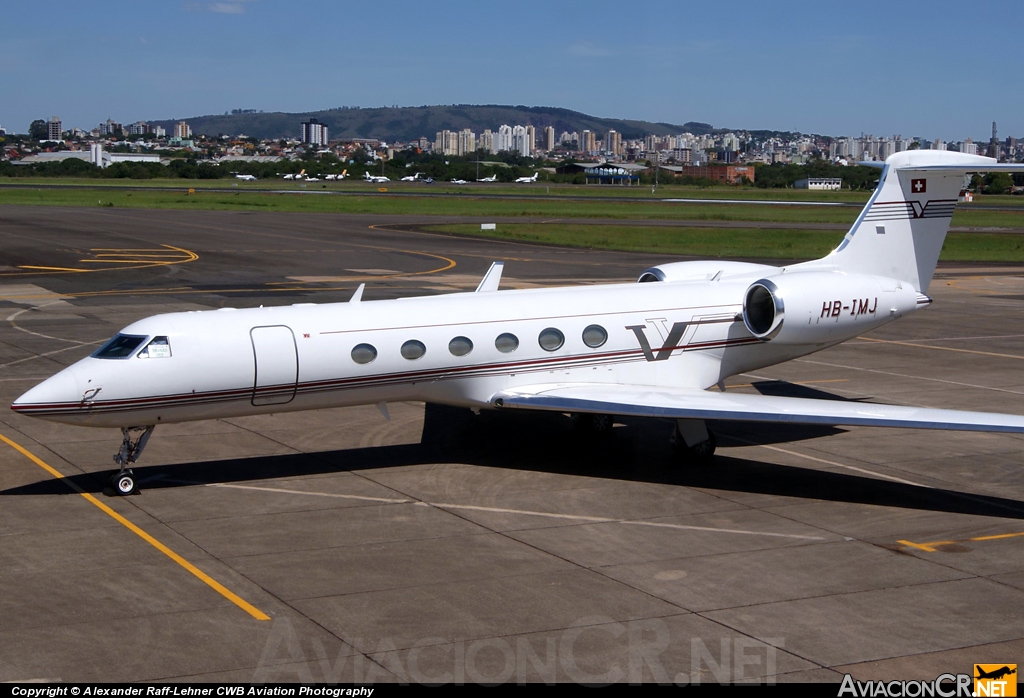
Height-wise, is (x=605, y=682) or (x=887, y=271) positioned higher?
(x=887, y=271)

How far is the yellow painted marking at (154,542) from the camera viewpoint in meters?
11.9

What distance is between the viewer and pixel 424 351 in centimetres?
1730

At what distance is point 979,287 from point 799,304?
30593 mm

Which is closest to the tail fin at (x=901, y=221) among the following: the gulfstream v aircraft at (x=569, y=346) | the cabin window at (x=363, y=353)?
the gulfstream v aircraft at (x=569, y=346)

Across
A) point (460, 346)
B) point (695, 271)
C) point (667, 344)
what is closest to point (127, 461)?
point (460, 346)

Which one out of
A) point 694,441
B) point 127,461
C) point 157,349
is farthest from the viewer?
point 694,441

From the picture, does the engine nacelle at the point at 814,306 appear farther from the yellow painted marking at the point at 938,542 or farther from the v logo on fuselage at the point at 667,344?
the yellow painted marking at the point at 938,542

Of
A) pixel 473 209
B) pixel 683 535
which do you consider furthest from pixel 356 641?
pixel 473 209

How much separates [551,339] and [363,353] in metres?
3.23

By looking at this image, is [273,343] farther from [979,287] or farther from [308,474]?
[979,287]

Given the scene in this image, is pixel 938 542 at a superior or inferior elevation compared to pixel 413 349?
inferior

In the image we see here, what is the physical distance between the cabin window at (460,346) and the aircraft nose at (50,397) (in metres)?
5.55

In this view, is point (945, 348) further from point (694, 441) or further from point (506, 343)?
point (506, 343)

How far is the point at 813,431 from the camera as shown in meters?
20.8
